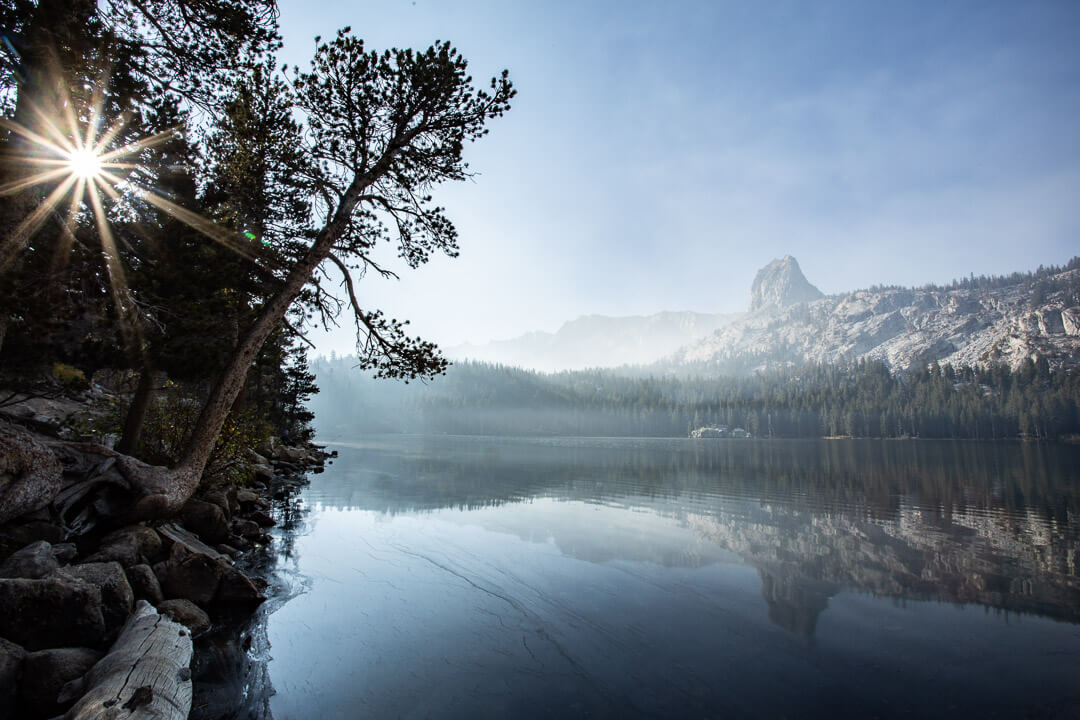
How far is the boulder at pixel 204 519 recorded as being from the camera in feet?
42.8

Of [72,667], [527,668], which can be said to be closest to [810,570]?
[527,668]

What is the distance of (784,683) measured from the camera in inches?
299

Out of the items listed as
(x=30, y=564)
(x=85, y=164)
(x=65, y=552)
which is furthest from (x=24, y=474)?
(x=85, y=164)

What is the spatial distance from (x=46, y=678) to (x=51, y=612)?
122cm

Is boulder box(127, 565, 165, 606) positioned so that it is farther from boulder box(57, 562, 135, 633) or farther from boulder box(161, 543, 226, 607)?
boulder box(161, 543, 226, 607)

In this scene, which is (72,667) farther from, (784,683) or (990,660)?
(990,660)

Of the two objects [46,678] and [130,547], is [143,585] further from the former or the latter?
[46,678]

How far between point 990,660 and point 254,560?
17919 millimetres

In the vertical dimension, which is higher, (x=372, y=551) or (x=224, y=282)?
(x=224, y=282)

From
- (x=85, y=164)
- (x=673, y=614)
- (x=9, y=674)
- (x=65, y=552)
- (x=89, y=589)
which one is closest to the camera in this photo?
(x=9, y=674)

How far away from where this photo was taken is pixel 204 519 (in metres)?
13.3

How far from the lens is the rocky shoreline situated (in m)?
5.08

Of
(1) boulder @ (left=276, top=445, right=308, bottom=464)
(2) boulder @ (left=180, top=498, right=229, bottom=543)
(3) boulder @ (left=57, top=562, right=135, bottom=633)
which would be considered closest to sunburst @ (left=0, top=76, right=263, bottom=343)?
(3) boulder @ (left=57, top=562, right=135, bottom=633)

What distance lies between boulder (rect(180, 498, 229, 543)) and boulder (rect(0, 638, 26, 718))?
876cm
